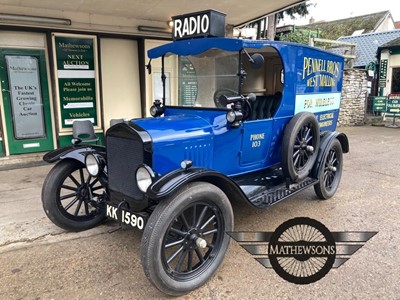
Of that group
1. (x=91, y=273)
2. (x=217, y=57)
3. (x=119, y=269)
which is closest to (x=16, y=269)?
(x=91, y=273)

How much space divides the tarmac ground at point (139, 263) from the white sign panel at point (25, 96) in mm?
1552

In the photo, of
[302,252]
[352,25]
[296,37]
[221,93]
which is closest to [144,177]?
[221,93]

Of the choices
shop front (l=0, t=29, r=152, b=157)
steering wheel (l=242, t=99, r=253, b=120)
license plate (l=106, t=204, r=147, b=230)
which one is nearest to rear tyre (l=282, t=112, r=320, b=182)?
steering wheel (l=242, t=99, r=253, b=120)

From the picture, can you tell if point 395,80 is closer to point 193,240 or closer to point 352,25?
point 352,25

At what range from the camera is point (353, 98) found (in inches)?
454

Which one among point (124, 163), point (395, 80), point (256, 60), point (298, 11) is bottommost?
point (124, 163)

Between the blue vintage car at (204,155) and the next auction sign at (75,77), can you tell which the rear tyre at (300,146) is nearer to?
the blue vintage car at (204,155)

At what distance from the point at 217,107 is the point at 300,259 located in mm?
1588

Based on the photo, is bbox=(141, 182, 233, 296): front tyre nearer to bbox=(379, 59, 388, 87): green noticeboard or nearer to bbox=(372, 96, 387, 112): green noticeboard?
bbox=(372, 96, 387, 112): green noticeboard

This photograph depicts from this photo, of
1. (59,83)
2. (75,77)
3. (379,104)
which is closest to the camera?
(59,83)

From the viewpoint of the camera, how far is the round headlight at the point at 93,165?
304 cm

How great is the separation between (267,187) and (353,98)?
9438 mm

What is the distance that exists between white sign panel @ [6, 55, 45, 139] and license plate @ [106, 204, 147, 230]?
3993mm

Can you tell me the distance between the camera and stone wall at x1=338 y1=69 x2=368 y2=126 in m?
11.3
